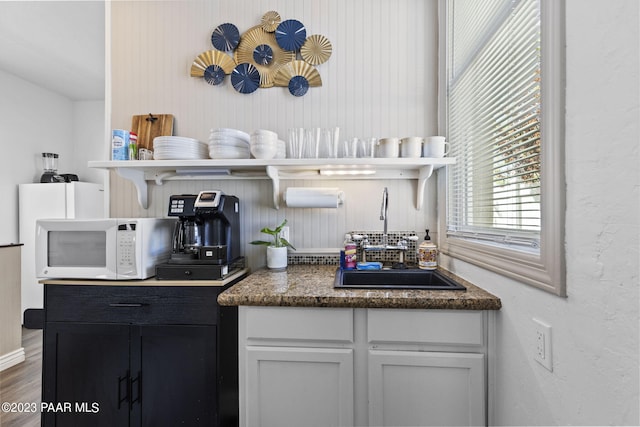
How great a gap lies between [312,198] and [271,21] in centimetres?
117

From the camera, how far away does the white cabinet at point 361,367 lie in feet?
3.76

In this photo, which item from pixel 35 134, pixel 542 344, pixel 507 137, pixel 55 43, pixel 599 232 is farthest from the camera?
pixel 35 134

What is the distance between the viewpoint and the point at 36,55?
3.04m

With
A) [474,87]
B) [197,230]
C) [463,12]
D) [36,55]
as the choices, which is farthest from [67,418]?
[36,55]

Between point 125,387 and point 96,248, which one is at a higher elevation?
point 96,248

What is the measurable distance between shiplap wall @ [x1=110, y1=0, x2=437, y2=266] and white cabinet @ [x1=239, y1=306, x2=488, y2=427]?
762mm

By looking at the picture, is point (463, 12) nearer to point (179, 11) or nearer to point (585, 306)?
point (585, 306)

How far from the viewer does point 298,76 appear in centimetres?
187

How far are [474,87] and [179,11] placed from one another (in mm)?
1863

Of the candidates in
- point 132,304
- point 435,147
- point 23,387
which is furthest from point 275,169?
point 23,387

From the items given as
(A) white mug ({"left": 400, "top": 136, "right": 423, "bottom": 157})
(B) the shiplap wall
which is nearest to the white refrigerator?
(B) the shiplap wall

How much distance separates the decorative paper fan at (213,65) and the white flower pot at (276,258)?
1128 mm

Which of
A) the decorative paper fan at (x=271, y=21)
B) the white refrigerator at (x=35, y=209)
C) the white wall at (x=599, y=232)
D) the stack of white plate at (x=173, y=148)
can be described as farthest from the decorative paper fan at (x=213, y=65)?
the white refrigerator at (x=35, y=209)

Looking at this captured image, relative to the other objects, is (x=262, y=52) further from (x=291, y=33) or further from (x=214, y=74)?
(x=214, y=74)
